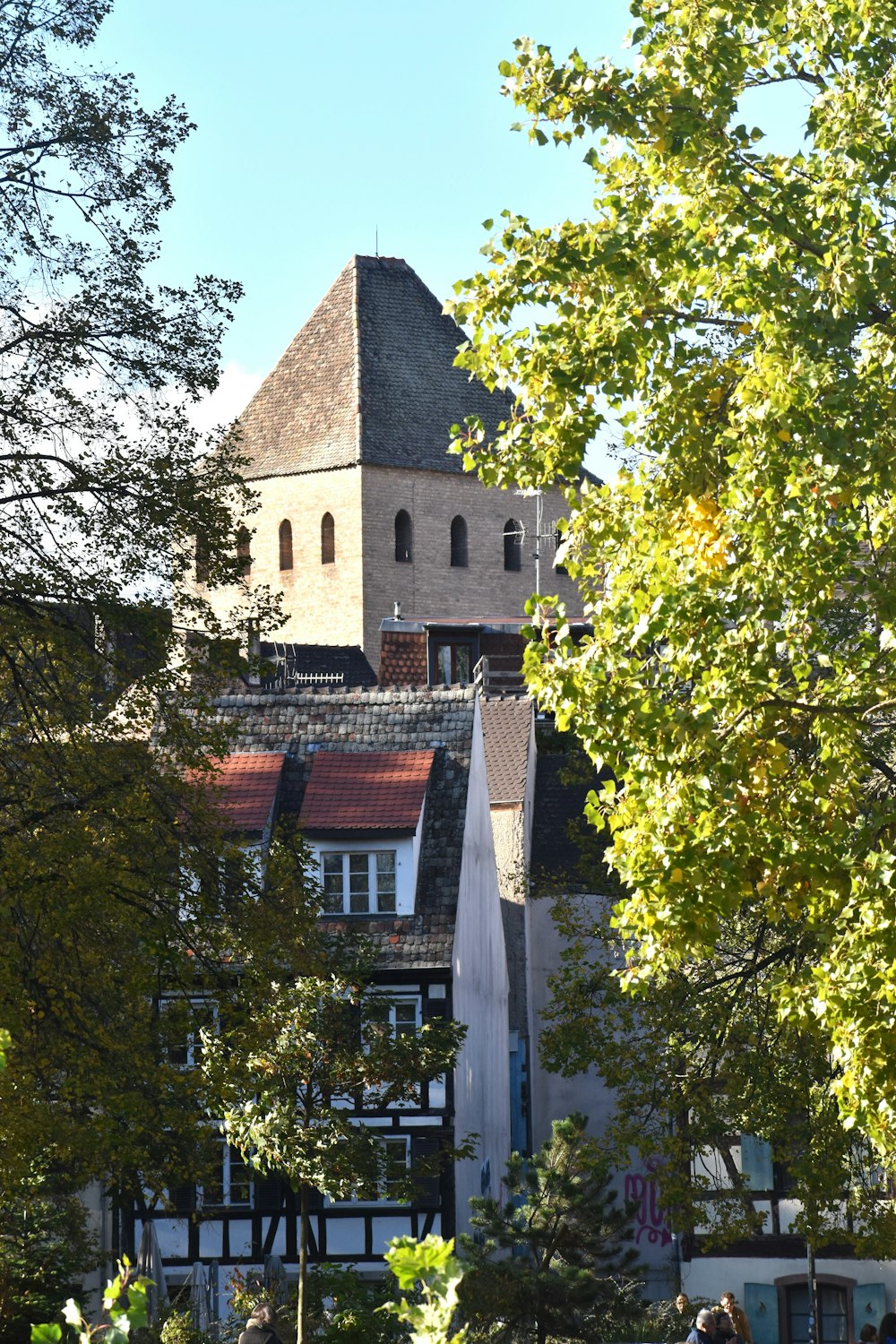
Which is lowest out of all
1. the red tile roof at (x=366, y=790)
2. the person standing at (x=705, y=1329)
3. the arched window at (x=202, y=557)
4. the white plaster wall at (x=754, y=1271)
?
the white plaster wall at (x=754, y=1271)

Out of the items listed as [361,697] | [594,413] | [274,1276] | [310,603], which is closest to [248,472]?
[310,603]

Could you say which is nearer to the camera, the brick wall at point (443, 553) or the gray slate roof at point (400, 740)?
the gray slate roof at point (400, 740)

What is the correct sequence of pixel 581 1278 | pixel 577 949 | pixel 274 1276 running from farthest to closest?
pixel 274 1276 → pixel 577 949 → pixel 581 1278

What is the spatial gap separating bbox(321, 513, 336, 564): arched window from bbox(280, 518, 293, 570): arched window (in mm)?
1322

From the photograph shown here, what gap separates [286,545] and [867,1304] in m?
46.0

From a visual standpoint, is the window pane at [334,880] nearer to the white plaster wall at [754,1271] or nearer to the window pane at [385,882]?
the window pane at [385,882]

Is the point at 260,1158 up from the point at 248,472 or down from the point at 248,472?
down

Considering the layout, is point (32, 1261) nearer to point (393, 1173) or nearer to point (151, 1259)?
point (393, 1173)

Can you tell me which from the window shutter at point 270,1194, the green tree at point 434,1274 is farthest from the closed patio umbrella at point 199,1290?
the green tree at point 434,1274

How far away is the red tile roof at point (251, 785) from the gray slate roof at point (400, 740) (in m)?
0.21

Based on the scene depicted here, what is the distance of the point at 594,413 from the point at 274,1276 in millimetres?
13532

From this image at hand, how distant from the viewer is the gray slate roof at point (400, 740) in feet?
77.6

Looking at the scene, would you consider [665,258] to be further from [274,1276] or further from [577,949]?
[274,1276]

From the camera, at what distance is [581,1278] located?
17.3 meters
